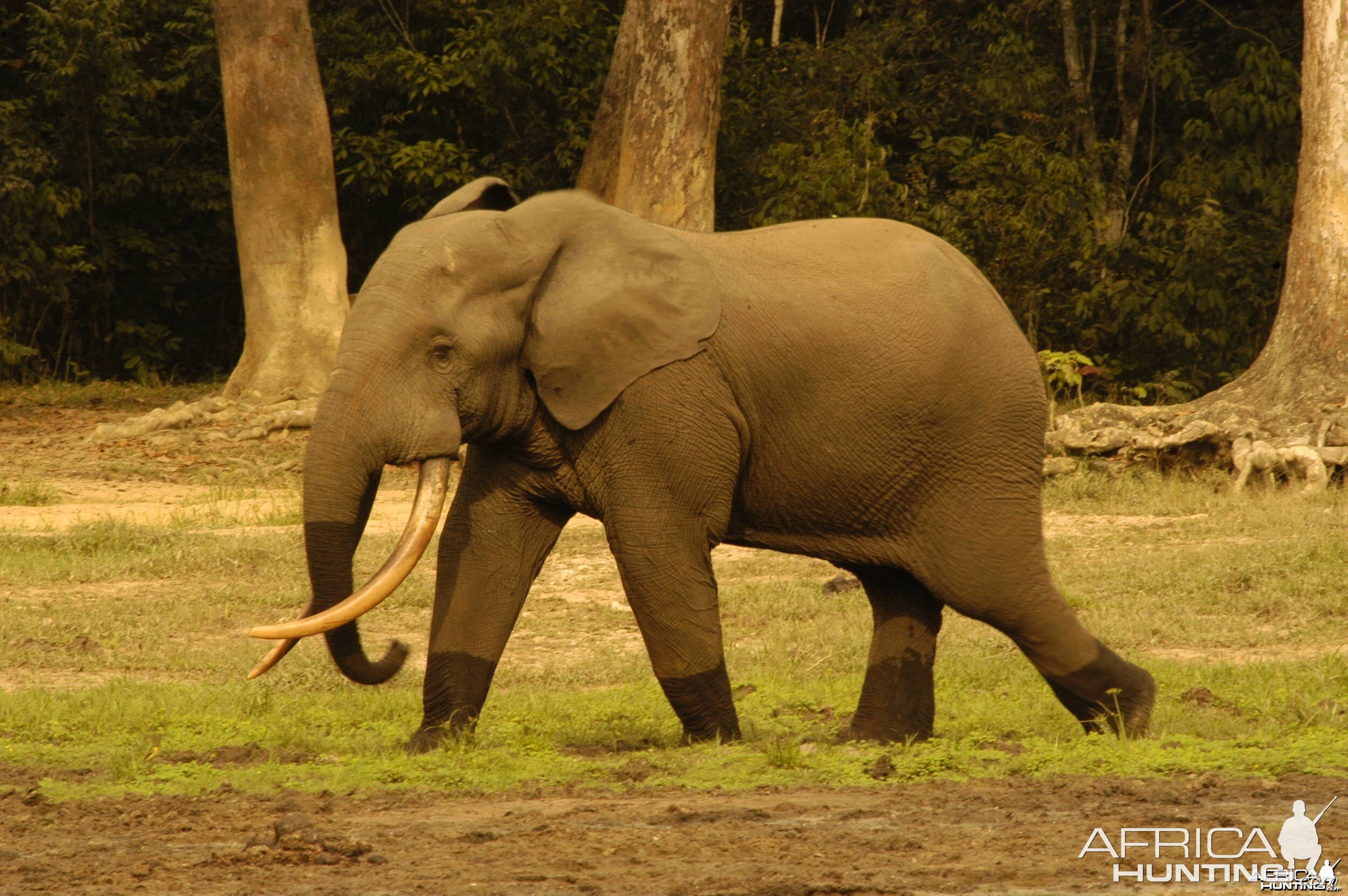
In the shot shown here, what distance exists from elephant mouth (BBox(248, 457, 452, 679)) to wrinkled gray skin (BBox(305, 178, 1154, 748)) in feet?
0.33

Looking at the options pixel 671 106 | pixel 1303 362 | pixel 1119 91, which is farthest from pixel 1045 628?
pixel 1119 91

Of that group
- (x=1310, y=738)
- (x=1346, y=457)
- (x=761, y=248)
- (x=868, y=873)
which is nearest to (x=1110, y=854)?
(x=868, y=873)

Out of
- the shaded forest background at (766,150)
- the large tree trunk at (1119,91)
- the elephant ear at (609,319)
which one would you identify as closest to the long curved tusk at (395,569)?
the elephant ear at (609,319)

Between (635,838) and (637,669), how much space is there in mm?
3520

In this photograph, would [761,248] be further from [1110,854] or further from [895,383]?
[1110,854]

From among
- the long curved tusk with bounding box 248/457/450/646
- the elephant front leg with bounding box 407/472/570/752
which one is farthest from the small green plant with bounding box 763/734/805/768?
the long curved tusk with bounding box 248/457/450/646

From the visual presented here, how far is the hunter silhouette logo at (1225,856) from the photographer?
4301mm

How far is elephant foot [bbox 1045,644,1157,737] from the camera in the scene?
6.29 meters

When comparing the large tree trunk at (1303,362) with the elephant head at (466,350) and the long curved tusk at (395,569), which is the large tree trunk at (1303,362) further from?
the long curved tusk at (395,569)

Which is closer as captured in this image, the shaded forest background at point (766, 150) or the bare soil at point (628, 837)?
the bare soil at point (628, 837)

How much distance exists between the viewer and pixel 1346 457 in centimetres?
1215

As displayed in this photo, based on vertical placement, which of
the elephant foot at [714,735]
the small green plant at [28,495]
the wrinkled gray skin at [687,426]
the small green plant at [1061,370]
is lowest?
the small green plant at [28,495]

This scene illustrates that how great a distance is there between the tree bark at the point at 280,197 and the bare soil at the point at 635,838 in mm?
11783

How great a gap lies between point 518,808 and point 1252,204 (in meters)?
14.5
